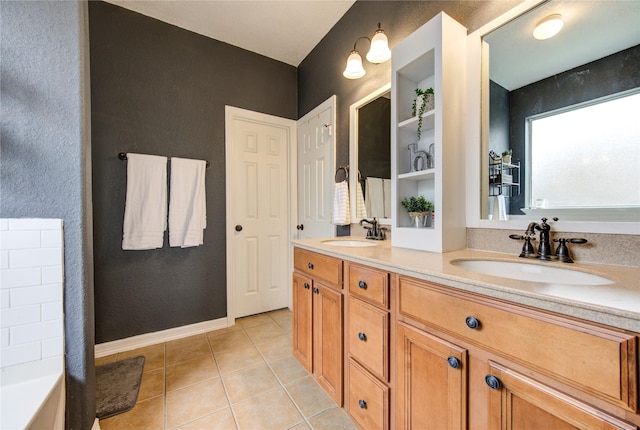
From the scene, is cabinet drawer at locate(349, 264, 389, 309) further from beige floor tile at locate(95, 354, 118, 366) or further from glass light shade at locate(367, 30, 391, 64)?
beige floor tile at locate(95, 354, 118, 366)

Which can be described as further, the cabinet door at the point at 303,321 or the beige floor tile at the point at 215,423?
the cabinet door at the point at 303,321

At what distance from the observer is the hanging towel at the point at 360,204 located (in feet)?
6.45

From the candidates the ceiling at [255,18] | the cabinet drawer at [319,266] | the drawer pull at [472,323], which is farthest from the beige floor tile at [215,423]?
the ceiling at [255,18]

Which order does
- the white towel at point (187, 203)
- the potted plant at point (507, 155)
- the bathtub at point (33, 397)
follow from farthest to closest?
the white towel at point (187, 203) → the potted plant at point (507, 155) → the bathtub at point (33, 397)

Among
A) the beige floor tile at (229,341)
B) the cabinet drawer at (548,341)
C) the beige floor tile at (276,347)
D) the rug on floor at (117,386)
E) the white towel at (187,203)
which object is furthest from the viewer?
the white towel at (187,203)

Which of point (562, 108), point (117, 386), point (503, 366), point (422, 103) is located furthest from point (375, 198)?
point (117, 386)

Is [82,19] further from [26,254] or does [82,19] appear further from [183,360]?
[183,360]

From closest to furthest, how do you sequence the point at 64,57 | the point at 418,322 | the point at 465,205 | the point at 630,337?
1. the point at 630,337
2. the point at 418,322
3. the point at 64,57
4. the point at 465,205

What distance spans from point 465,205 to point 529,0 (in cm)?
92


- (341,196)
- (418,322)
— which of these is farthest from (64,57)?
(418,322)

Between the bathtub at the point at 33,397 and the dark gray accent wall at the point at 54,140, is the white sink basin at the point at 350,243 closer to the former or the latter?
the dark gray accent wall at the point at 54,140

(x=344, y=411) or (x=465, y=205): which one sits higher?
(x=465, y=205)

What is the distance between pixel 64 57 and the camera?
1.08 m

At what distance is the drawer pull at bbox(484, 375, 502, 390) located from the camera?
Result: 688mm
